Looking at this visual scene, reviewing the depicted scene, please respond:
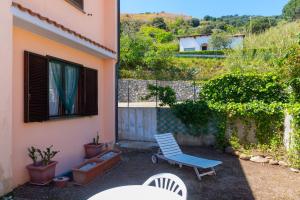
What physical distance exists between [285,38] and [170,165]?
56.7ft

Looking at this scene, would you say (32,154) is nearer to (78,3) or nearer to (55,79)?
(55,79)

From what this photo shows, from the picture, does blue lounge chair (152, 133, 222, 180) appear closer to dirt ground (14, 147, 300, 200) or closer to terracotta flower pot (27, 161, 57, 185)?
dirt ground (14, 147, 300, 200)

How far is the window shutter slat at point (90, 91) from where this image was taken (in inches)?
341

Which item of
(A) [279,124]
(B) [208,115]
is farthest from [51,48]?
(A) [279,124]

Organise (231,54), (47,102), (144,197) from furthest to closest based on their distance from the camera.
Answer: (231,54)
(47,102)
(144,197)

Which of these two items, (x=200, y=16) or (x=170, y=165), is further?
(x=200, y=16)

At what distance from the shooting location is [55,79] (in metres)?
7.29

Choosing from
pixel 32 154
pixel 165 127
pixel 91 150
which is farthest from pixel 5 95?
pixel 165 127

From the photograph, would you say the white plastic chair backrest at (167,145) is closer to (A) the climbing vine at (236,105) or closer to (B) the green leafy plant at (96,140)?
(B) the green leafy plant at (96,140)

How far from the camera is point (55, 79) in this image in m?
7.29

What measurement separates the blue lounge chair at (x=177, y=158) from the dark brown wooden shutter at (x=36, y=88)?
11.2 feet

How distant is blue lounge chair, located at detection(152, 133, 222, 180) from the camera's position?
24.0ft

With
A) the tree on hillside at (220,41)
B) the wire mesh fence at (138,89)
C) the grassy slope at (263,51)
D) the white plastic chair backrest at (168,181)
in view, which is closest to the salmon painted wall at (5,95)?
the white plastic chair backrest at (168,181)

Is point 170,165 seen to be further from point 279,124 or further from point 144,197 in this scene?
point 144,197
